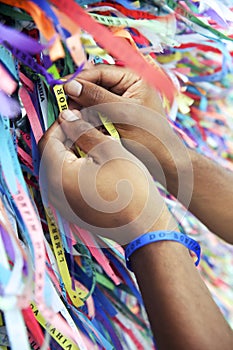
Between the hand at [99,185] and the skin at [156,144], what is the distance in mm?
45

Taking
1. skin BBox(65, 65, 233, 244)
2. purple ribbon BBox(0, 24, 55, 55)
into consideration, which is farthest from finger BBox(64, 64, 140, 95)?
purple ribbon BBox(0, 24, 55, 55)

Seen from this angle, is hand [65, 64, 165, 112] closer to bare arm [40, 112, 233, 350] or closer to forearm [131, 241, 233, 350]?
bare arm [40, 112, 233, 350]

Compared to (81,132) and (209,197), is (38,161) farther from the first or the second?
(209,197)

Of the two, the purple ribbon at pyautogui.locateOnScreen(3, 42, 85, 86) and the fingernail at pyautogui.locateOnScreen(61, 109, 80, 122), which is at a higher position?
the purple ribbon at pyautogui.locateOnScreen(3, 42, 85, 86)

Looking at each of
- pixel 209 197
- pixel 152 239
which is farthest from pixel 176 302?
pixel 209 197

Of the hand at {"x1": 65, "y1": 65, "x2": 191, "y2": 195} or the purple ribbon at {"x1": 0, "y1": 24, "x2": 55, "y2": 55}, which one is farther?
the hand at {"x1": 65, "y1": 65, "x2": 191, "y2": 195}

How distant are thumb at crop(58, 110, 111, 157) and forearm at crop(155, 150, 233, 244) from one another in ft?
0.36

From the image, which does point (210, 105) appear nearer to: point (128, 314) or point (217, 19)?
point (217, 19)

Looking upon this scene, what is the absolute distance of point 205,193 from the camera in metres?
0.62

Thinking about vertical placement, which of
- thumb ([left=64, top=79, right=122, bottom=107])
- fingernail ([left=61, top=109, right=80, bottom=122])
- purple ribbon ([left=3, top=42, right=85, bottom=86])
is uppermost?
purple ribbon ([left=3, top=42, right=85, bottom=86])

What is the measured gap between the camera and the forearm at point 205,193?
0.62 meters

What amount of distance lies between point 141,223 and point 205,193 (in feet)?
0.46

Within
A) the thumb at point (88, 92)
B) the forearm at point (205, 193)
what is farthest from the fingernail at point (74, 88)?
the forearm at point (205, 193)

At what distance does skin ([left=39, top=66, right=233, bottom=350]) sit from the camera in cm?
48
